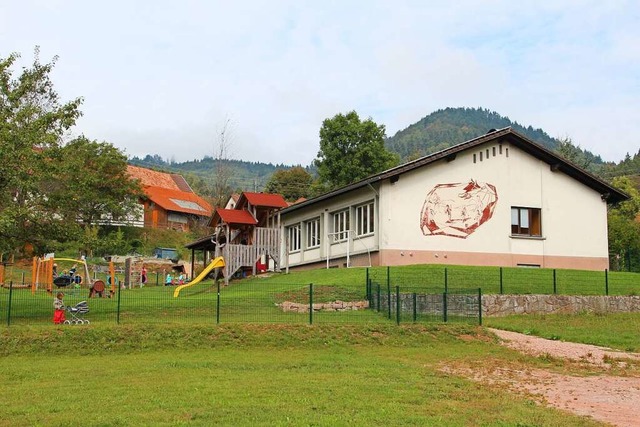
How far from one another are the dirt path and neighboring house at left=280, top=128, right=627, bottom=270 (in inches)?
537

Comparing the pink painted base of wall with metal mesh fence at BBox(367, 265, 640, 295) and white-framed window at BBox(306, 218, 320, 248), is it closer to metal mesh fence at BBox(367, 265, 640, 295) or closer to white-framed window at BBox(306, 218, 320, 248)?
metal mesh fence at BBox(367, 265, 640, 295)

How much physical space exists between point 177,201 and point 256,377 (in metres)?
71.4

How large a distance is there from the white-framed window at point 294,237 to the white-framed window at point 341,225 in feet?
15.9

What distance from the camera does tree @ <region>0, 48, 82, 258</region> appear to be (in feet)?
75.7

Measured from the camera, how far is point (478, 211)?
118ft

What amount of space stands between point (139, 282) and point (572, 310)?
78.1 feet

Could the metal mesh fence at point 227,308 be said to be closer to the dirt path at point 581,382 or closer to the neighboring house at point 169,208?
the dirt path at point 581,382

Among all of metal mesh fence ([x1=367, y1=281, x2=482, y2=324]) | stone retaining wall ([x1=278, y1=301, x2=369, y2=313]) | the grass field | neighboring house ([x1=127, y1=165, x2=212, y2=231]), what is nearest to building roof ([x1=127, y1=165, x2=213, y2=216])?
neighboring house ([x1=127, y1=165, x2=212, y2=231])

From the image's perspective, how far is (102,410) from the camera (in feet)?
37.3

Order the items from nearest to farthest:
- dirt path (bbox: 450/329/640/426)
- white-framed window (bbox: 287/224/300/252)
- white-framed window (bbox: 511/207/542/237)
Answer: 1. dirt path (bbox: 450/329/640/426)
2. white-framed window (bbox: 511/207/542/237)
3. white-framed window (bbox: 287/224/300/252)

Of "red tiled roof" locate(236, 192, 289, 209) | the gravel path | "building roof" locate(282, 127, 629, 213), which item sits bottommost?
the gravel path

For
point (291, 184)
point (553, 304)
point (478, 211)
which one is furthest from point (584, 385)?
point (291, 184)

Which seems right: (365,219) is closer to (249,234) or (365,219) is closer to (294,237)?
(249,234)

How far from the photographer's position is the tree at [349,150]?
67312 millimetres
